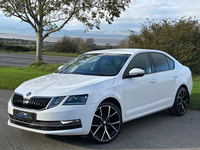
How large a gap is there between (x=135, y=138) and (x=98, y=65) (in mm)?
1688

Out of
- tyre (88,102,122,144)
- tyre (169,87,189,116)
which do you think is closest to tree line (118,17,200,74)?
tyre (169,87,189,116)

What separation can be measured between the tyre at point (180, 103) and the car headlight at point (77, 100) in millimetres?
3044

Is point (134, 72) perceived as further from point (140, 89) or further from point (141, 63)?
point (141, 63)

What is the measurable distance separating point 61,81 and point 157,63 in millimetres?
2458

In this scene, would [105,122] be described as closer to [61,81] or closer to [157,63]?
[61,81]

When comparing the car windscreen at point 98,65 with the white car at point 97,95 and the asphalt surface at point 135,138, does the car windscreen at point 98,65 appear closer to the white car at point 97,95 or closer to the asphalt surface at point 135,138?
the white car at point 97,95

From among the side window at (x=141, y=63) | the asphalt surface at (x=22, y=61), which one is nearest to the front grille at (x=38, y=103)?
the side window at (x=141, y=63)

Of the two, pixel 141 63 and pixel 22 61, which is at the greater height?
pixel 141 63

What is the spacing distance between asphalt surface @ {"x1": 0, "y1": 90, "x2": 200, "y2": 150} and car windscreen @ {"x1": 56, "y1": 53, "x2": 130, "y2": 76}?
128 centimetres

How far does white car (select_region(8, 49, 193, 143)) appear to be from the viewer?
430cm

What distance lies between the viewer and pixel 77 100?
434 centimetres

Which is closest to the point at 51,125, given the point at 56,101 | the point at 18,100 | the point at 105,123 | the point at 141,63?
the point at 56,101

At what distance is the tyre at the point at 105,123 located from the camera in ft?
15.0

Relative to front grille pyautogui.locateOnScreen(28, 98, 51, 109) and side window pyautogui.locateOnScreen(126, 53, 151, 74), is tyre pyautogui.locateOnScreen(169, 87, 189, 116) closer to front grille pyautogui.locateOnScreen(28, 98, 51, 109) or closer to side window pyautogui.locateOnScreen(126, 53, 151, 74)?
side window pyautogui.locateOnScreen(126, 53, 151, 74)
